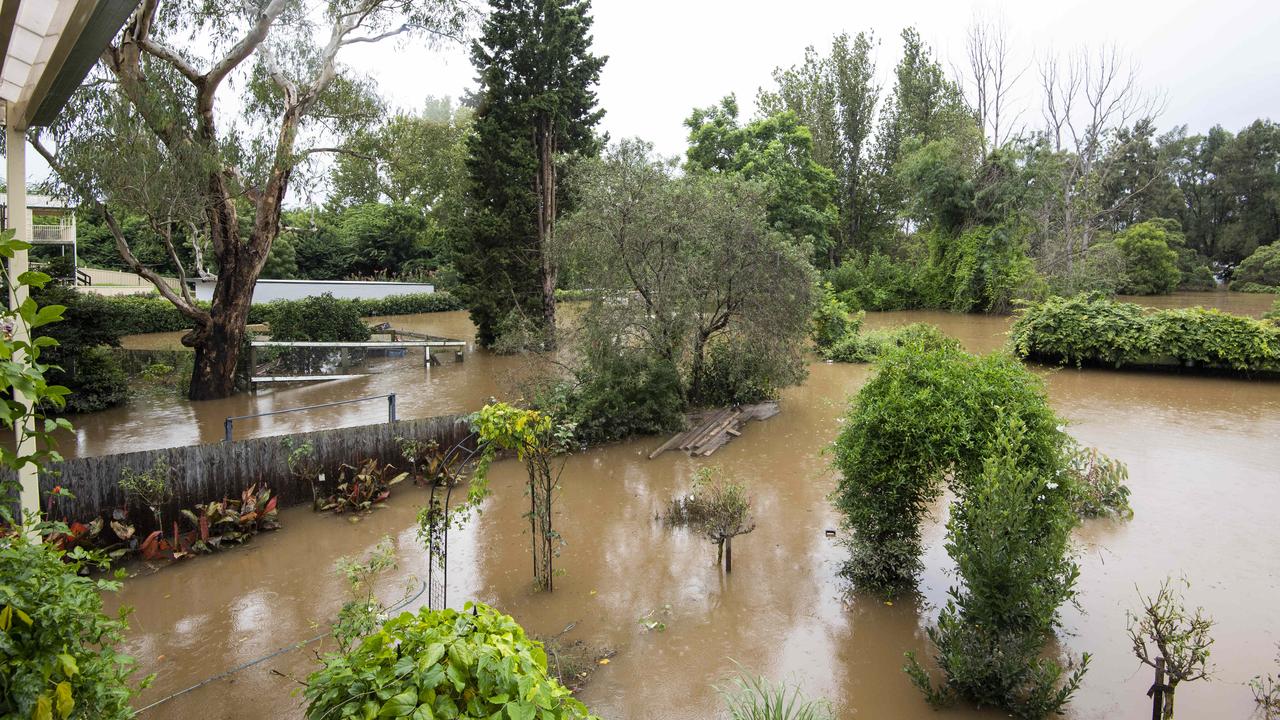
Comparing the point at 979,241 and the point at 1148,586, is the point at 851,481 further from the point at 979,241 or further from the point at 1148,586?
the point at 979,241

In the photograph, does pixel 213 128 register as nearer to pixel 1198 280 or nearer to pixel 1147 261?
pixel 1147 261

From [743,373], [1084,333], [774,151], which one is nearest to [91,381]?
[743,373]

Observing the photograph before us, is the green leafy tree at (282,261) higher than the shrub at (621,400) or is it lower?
higher

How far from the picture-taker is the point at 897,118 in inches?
1533

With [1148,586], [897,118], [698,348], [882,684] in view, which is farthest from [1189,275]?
[882,684]

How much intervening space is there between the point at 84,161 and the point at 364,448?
779cm

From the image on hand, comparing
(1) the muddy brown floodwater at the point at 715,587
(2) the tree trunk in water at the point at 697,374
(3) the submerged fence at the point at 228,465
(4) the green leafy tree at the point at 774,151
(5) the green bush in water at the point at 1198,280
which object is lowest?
(1) the muddy brown floodwater at the point at 715,587

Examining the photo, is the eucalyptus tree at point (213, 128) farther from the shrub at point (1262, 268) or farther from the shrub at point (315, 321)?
the shrub at point (1262, 268)

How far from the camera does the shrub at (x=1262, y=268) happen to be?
36.1 m

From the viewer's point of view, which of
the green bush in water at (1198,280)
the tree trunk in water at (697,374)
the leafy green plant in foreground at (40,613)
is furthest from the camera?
the green bush in water at (1198,280)

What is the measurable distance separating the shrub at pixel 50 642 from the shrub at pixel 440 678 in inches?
27.9

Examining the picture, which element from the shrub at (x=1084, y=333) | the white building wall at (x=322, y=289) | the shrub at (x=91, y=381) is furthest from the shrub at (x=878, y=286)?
the shrub at (x=91, y=381)

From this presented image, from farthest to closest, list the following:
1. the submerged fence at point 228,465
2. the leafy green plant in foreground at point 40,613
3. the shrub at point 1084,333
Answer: the shrub at point 1084,333
the submerged fence at point 228,465
the leafy green plant in foreground at point 40,613

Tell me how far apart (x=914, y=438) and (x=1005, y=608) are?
1.52 meters
